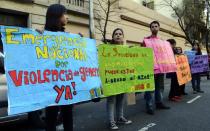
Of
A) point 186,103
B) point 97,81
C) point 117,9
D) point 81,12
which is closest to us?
point 97,81

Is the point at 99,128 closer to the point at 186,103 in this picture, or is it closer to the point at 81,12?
the point at 186,103

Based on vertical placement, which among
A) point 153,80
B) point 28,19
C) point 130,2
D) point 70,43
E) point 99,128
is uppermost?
point 130,2

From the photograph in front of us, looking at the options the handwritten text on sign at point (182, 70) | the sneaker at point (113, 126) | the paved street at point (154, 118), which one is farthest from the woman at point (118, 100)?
the handwritten text on sign at point (182, 70)

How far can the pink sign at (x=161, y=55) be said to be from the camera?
8750 millimetres

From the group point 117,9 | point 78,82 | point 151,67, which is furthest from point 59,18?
point 117,9

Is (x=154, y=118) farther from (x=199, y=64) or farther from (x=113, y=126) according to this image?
(x=199, y=64)

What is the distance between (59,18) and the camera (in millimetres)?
5039

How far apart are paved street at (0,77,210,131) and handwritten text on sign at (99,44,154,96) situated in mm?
645

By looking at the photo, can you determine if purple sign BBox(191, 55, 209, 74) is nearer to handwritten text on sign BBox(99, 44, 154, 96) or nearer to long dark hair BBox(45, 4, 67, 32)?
handwritten text on sign BBox(99, 44, 154, 96)

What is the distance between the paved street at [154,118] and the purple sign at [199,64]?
9.21 ft

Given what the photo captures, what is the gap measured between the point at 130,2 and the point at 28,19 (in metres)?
11.2

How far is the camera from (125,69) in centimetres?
750

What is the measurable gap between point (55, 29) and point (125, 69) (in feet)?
8.20

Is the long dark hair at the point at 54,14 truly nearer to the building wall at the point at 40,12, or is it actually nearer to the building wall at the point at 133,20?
the building wall at the point at 40,12
